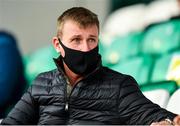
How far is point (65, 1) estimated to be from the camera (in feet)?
8.21

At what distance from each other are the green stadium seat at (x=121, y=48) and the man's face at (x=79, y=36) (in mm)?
1327

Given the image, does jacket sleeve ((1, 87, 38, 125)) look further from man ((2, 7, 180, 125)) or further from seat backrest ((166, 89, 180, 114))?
seat backrest ((166, 89, 180, 114))

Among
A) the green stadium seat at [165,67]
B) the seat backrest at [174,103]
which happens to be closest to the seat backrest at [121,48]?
the green stadium seat at [165,67]

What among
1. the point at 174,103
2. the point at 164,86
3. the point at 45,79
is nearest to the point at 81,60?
the point at 45,79

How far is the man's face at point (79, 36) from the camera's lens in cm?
139

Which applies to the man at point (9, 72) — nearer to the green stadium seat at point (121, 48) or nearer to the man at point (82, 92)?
the green stadium seat at point (121, 48)

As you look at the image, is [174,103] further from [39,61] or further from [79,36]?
[39,61]

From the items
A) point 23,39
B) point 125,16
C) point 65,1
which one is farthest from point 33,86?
point 125,16

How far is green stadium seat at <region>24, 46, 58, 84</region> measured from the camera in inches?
109

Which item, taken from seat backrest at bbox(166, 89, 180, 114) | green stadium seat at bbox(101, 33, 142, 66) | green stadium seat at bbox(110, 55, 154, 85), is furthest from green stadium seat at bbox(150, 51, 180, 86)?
seat backrest at bbox(166, 89, 180, 114)

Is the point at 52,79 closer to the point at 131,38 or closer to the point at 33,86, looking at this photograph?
the point at 33,86

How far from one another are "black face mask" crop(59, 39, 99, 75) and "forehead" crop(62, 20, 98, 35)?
58mm

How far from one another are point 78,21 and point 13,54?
161cm

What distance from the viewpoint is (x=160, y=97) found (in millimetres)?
1870
